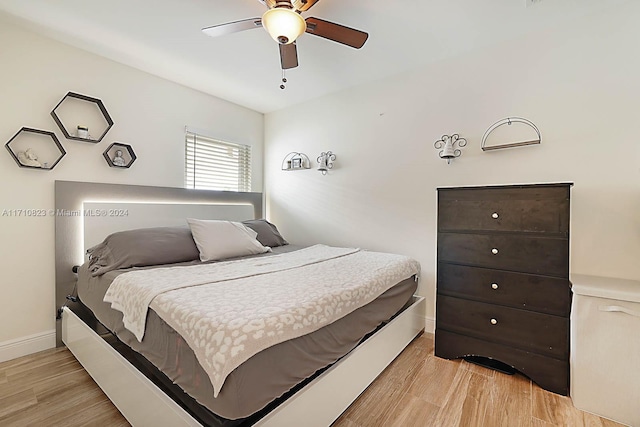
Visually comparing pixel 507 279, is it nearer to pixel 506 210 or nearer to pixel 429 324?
pixel 506 210

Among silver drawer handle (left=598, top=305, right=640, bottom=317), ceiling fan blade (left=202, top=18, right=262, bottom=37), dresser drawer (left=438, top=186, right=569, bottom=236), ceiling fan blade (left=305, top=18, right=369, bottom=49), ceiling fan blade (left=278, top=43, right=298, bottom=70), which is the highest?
ceiling fan blade (left=202, top=18, right=262, bottom=37)

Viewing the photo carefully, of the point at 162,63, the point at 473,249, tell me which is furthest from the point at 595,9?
the point at 162,63

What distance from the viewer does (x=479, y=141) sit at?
2.41m

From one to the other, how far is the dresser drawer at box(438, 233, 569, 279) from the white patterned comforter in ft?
1.30

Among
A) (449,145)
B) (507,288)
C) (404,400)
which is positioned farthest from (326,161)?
(404,400)

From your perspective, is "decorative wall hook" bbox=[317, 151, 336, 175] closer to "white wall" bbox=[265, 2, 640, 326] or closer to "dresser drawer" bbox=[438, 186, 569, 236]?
"white wall" bbox=[265, 2, 640, 326]

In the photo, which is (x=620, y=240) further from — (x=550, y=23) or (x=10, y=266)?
(x=10, y=266)

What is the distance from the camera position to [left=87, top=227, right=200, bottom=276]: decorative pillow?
199 centimetres

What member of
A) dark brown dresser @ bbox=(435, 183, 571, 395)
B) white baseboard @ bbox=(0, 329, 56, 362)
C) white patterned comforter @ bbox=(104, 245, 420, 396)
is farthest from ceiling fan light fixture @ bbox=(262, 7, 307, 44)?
white baseboard @ bbox=(0, 329, 56, 362)

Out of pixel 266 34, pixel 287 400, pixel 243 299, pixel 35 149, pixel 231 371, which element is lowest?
pixel 287 400

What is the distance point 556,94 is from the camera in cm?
210

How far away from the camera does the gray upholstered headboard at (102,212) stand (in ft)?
7.57

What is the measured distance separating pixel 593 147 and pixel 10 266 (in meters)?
4.25

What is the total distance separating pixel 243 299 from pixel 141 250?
1199 millimetres
